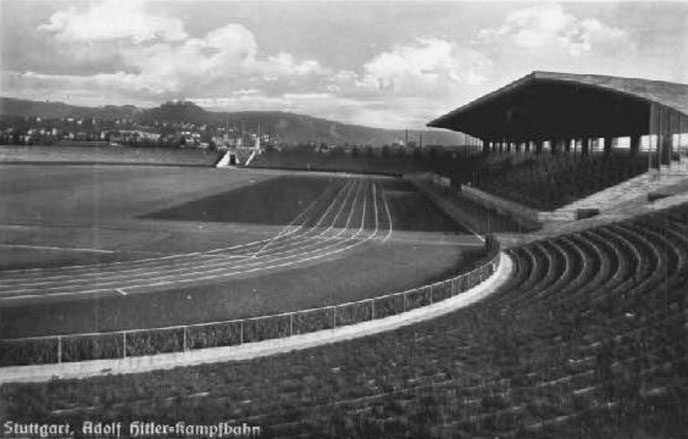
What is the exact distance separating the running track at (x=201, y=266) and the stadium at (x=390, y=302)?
16cm

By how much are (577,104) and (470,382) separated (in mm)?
32203

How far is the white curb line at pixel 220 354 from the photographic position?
45.0 feet

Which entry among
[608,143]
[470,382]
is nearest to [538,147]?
[608,143]

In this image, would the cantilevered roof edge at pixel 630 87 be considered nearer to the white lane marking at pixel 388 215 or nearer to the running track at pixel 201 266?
the white lane marking at pixel 388 215

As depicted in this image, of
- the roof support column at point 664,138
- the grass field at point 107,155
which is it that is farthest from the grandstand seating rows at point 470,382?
the grass field at point 107,155

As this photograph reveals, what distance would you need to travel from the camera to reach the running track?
21891 mm

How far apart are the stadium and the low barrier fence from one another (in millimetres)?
44

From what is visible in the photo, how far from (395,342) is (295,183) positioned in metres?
61.5

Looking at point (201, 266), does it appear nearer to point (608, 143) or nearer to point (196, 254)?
point (196, 254)

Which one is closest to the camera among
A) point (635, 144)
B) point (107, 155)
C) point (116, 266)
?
point (116, 266)

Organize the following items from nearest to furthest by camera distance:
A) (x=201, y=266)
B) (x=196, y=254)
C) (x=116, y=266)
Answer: (x=116, y=266)
(x=201, y=266)
(x=196, y=254)

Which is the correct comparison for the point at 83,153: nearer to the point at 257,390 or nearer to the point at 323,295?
the point at 323,295

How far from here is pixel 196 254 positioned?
2889cm

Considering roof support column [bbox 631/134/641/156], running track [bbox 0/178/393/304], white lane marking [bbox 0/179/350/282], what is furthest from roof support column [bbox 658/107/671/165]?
white lane marking [bbox 0/179/350/282]
